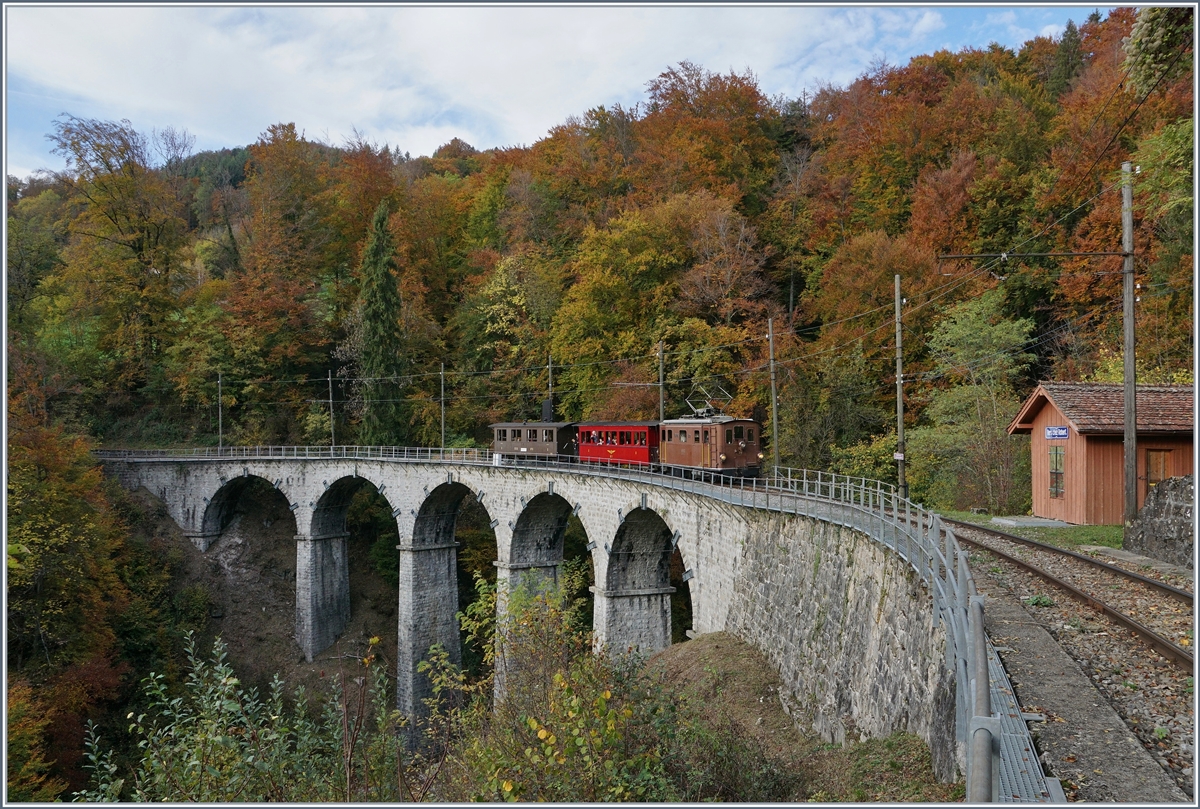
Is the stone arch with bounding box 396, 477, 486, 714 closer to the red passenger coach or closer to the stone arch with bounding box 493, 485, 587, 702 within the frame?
the stone arch with bounding box 493, 485, 587, 702

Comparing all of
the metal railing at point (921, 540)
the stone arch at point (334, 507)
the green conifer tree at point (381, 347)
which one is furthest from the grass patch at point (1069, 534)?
the green conifer tree at point (381, 347)

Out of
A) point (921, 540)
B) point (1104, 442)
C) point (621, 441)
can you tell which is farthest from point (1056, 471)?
point (621, 441)

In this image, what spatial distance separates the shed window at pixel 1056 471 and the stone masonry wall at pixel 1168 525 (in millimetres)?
A: 5222

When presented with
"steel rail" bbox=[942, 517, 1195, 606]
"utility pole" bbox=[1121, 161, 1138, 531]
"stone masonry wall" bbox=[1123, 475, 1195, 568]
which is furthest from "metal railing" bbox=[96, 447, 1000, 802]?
"utility pole" bbox=[1121, 161, 1138, 531]

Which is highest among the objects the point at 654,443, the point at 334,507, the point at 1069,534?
the point at 654,443

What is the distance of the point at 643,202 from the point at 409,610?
23778mm

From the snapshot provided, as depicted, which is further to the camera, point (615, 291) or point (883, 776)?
point (615, 291)

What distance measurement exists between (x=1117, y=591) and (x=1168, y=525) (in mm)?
3234

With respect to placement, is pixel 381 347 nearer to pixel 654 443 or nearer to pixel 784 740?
pixel 654 443

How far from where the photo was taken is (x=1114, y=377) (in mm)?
23531

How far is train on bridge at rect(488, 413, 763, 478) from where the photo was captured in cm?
2269

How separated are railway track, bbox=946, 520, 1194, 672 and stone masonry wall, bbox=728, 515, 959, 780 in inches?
79.2

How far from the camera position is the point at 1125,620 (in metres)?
8.78

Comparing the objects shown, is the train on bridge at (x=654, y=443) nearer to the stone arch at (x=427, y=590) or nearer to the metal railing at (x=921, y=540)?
the metal railing at (x=921, y=540)
